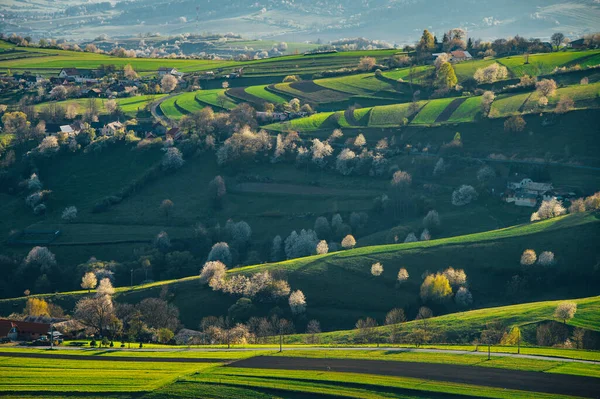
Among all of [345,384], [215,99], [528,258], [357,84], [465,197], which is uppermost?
[357,84]

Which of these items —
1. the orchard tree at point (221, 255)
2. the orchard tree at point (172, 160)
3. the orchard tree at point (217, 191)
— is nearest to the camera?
the orchard tree at point (221, 255)

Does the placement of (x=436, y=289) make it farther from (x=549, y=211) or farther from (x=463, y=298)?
(x=549, y=211)

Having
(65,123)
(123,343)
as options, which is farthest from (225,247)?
(65,123)

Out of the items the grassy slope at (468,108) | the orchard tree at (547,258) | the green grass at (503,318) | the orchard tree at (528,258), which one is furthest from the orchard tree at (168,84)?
the orchard tree at (547,258)

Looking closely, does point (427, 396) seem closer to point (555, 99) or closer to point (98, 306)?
point (98, 306)

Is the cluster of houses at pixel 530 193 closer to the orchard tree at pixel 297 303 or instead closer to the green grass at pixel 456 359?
the orchard tree at pixel 297 303

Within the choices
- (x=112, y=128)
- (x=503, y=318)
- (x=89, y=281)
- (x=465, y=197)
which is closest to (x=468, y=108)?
(x=465, y=197)
